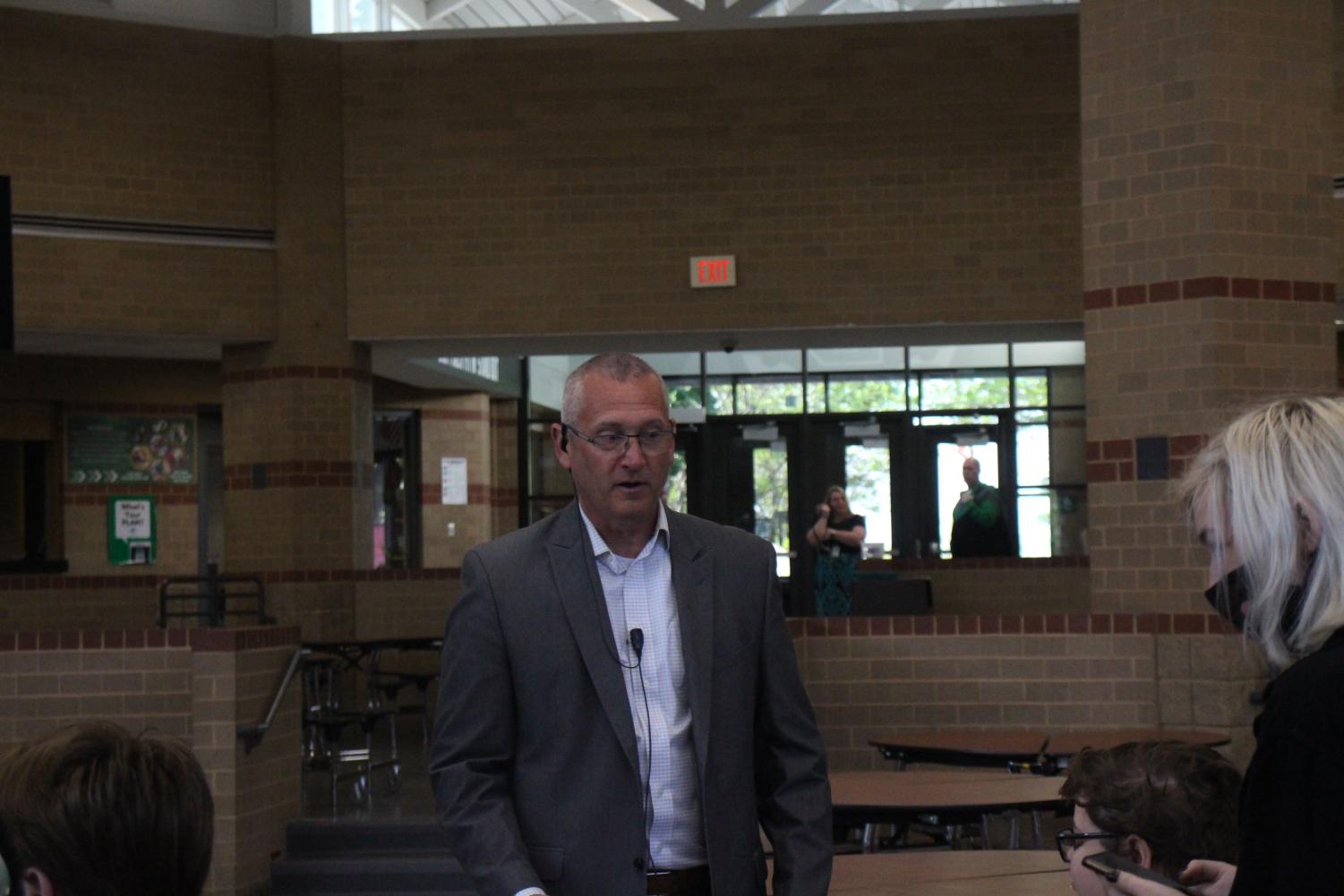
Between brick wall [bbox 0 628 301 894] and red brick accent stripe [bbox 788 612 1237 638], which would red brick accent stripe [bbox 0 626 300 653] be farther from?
red brick accent stripe [bbox 788 612 1237 638]

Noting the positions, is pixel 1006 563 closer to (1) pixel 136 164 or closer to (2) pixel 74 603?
(1) pixel 136 164

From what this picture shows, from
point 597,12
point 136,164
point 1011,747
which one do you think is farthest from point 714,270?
point 1011,747

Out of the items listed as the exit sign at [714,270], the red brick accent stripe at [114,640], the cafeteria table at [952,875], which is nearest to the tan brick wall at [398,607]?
the exit sign at [714,270]

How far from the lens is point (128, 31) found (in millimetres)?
12883

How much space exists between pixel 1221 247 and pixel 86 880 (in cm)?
656

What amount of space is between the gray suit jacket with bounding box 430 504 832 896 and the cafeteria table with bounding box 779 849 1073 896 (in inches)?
34.5

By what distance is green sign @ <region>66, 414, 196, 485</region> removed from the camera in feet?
55.5

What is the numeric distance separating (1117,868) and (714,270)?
10898 millimetres

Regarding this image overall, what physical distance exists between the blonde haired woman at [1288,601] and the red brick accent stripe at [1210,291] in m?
5.66

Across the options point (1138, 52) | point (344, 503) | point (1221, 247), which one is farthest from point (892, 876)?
point (344, 503)

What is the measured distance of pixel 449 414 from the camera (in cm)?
1800

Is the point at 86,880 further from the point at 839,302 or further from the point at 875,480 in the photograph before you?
the point at 875,480

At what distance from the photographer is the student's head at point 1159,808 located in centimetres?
236

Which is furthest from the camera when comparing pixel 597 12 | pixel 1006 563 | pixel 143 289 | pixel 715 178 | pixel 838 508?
pixel 597 12
